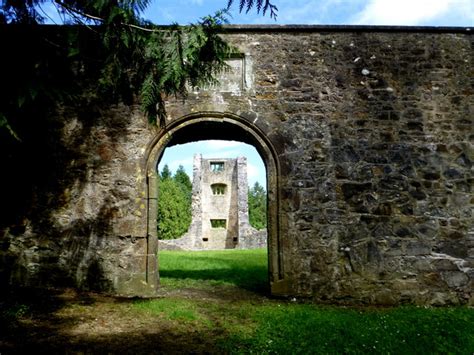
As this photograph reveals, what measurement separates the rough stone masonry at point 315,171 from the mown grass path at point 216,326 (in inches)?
20.8

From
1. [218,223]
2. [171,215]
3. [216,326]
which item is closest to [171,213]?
[171,215]

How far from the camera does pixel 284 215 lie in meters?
6.16

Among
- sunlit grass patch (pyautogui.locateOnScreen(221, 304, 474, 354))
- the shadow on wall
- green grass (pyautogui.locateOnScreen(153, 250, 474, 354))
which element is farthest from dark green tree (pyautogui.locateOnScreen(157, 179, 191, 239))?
sunlit grass patch (pyautogui.locateOnScreen(221, 304, 474, 354))

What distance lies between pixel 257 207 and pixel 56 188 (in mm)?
44653

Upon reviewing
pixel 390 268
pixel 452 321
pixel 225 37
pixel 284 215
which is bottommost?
pixel 452 321

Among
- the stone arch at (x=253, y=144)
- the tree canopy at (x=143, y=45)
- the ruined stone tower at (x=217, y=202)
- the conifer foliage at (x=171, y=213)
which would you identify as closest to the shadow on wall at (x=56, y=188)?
the stone arch at (x=253, y=144)

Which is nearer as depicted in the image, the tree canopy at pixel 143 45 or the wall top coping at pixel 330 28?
the tree canopy at pixel 143 45

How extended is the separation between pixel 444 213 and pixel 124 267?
529cm

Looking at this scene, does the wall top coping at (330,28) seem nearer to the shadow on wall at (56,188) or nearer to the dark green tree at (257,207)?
the shadow on wall at (56,188)

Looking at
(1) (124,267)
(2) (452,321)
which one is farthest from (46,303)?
(2) (452,321)

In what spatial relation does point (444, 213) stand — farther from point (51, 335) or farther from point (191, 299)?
point (51, 335)

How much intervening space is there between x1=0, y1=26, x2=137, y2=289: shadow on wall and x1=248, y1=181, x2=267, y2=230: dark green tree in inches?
1201

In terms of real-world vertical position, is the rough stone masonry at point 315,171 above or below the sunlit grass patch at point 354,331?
above

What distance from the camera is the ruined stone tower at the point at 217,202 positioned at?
27.7m
